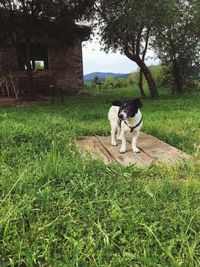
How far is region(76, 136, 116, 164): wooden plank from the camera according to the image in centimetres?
462

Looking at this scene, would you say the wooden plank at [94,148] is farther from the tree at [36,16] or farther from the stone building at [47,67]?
the stone building at [47,67]

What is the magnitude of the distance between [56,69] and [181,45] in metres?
7.84

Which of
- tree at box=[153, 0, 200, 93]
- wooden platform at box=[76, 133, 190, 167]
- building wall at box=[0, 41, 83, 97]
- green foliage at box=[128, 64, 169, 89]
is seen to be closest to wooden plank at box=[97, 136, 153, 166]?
wooden platform at box=[76, 133, 190, 167]

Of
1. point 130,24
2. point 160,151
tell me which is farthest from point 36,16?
point 160,151

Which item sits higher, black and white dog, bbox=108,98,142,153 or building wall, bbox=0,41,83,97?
building wall, bbox=0,41,83,97

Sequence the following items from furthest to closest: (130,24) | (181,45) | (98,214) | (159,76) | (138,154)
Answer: (159,76)
(181,45)
(130,24)
(138,154)
(98,214)

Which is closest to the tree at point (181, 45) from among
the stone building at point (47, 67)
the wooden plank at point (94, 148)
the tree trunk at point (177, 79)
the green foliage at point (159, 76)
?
the tree trunk at point (177, 79)

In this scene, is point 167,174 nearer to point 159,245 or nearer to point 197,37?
point 159,245

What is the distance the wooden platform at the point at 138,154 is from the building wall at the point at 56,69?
592 inches

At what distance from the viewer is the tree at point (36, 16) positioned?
15164 millimetres

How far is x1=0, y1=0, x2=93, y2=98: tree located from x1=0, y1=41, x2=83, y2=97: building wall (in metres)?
2.51

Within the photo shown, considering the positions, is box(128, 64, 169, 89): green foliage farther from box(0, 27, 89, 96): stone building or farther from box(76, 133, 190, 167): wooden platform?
box(76, 133, 190, 167): wooden platform

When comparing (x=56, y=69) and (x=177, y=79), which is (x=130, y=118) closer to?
(x=177, y=79)

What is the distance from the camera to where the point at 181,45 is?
19312mm
